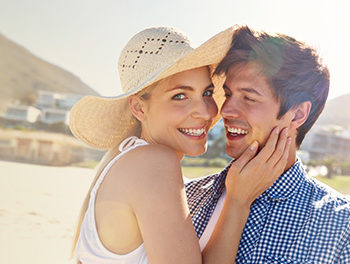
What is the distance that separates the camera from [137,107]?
105 inches

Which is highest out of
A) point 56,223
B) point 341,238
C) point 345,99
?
point 341,238

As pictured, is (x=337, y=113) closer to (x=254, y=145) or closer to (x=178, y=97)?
(x=254, y=145)

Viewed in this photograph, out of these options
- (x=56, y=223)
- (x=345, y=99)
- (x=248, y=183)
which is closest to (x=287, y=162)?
(x=248, y=183)

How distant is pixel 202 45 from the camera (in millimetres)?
2408

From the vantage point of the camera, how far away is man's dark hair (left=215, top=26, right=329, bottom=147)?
8.85 ft

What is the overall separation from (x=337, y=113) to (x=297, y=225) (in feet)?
284

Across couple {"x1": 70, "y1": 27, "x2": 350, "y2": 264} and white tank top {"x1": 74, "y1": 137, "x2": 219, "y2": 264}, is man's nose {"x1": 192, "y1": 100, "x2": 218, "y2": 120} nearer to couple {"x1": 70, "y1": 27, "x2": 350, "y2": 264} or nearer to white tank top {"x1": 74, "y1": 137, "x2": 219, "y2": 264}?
couple {"x1": 70, "y1": 27, "x2": 350, "y2": 264}

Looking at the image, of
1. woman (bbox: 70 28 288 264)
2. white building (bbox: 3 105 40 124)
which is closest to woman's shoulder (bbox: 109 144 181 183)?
woman (bbox: 70 28 288 264)

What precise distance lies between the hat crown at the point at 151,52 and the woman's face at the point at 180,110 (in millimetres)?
112

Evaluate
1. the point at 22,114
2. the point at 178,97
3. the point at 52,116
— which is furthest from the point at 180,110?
the point at 22,114

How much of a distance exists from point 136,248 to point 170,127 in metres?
0.75

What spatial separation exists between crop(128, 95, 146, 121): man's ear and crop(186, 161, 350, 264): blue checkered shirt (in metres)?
0.88

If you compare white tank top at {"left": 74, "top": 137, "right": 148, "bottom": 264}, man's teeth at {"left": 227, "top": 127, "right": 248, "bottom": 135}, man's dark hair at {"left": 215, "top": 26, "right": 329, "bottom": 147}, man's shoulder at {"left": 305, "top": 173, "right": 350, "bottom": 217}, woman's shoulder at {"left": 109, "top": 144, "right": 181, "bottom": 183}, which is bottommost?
white tank top at {"left": 74, "top": 137, "right": 148, "bottom": 264}

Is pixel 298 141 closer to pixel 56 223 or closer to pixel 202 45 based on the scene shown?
pixel 202 45
